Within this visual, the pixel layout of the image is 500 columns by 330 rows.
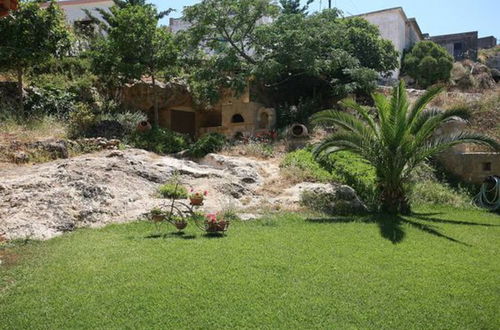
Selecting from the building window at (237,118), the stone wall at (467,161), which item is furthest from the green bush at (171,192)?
the building window at (237,118)

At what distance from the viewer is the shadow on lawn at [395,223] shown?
27.1 feet

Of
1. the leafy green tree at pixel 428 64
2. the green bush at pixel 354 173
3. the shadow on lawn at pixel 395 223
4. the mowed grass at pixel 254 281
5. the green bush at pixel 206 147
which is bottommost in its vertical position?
the mowed grass at pixel 254 281

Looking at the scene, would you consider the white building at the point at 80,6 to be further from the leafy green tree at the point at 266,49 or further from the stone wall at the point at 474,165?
the stone wall at the point at 474,165

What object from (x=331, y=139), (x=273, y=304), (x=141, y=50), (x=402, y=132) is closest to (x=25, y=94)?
(x=141, y=50)

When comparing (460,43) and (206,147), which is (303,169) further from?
(460,43)

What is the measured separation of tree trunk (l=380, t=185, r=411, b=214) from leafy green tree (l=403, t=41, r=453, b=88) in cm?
1837

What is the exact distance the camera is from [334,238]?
25.8ft

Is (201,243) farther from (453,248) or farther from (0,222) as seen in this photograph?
(453,248)

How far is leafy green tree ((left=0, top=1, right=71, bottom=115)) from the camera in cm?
1398

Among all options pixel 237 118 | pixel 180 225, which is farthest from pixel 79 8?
pixel 180 225

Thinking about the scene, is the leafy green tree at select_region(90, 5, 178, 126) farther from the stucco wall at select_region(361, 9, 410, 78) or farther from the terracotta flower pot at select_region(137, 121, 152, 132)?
the stucco wall at select_region(361, 9, 410, 78)

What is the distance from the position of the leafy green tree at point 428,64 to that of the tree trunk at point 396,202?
723 inches

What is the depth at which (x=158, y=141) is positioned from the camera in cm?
1570

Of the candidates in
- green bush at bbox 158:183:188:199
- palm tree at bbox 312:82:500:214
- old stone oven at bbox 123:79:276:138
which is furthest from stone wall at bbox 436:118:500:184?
green bush at bbox 158:183:188:199
